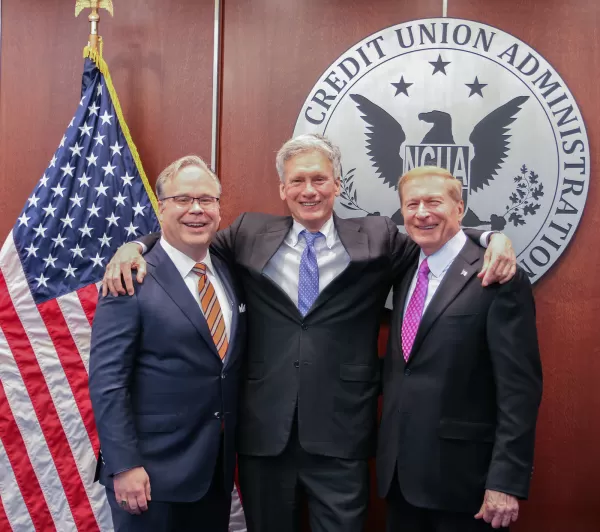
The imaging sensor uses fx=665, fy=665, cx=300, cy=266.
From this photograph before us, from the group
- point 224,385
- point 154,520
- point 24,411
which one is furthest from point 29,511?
point 224,385

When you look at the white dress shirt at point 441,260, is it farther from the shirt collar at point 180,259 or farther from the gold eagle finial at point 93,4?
the gold eagle finial at point 93,4

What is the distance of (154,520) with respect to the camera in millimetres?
2016

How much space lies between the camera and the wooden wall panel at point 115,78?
3010 mm

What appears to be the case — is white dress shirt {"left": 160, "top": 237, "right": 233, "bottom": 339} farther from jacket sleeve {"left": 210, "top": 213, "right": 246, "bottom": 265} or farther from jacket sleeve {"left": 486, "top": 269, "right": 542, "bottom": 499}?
jacket sleeve {"left": 486, "top": 269, "right": 542, "bottom": 499}

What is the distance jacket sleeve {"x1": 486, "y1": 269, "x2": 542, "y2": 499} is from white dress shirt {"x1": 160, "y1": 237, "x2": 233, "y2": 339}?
0.84 meters

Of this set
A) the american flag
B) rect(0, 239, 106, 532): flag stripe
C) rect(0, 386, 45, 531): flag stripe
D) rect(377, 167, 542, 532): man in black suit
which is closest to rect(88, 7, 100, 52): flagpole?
the american flag

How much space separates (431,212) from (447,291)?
0.85 feet

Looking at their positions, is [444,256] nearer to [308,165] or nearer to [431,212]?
[431,212]

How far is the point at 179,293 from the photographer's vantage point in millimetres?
2078

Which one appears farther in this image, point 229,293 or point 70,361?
point 70,361

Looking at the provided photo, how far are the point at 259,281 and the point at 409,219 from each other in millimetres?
541

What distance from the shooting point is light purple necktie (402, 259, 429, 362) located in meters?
2.10

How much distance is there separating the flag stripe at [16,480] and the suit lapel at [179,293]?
1.08 meters

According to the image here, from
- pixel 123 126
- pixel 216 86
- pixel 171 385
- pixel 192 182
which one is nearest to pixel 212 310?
pixel 171 385
